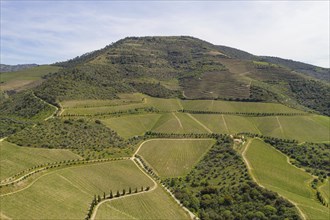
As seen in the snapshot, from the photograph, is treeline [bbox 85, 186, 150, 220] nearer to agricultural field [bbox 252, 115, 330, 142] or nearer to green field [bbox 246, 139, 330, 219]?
green field [bbox 246, 139, 330, 219]

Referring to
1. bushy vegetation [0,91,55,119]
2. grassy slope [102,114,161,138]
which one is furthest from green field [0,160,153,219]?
bushy vegetation [0,91,55,119]

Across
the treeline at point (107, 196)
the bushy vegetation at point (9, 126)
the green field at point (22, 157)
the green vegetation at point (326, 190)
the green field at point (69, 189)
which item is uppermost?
the bushy vegetation at point (9, 126)

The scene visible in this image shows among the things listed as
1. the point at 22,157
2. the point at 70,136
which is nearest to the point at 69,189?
the point at 22,157

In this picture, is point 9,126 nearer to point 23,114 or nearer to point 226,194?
point 23,114

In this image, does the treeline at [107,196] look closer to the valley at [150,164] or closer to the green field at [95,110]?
the valley at [150,164]

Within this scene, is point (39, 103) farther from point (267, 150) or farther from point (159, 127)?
point (267, 150)

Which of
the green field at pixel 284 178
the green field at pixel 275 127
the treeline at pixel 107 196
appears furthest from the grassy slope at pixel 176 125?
the treeline at pixel 107 196

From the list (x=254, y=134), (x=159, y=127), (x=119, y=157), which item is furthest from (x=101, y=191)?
(x=254, y=134)
